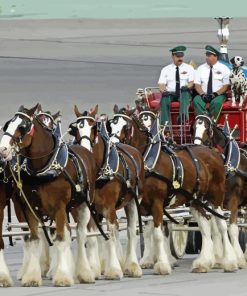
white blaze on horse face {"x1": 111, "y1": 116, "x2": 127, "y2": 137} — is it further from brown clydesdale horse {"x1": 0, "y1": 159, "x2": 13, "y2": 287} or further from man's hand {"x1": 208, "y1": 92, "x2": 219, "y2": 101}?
man's hand {"x1": 208, "y1": 92, "x2": 219, "y2": 101}

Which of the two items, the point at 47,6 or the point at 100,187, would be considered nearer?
the point at 100,187

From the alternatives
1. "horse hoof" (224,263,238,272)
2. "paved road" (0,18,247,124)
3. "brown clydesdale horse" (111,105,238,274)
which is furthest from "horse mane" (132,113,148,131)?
"paved road" (0,18,247,124)

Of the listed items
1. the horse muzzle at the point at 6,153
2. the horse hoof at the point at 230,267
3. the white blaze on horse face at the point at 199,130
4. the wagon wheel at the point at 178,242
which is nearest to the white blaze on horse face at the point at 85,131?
the horse muzzle at the point at 6,153

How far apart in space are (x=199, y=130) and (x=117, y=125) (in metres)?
1.83

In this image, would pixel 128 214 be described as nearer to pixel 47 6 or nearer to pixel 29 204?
pixel 29 204

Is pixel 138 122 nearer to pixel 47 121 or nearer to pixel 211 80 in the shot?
pixel 47 121

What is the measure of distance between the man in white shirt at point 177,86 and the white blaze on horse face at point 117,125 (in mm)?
2953

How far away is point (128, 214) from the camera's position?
22234 mm

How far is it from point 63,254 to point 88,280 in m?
0.56

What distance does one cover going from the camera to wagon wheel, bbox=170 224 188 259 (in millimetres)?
24516

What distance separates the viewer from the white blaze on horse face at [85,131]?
21.3 metres

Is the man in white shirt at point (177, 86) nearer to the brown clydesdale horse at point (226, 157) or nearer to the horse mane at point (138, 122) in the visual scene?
the brown clydesdale horse at point (226, 157)

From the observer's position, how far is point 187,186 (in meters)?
23.1

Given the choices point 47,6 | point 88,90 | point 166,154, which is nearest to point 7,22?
point 47,6
